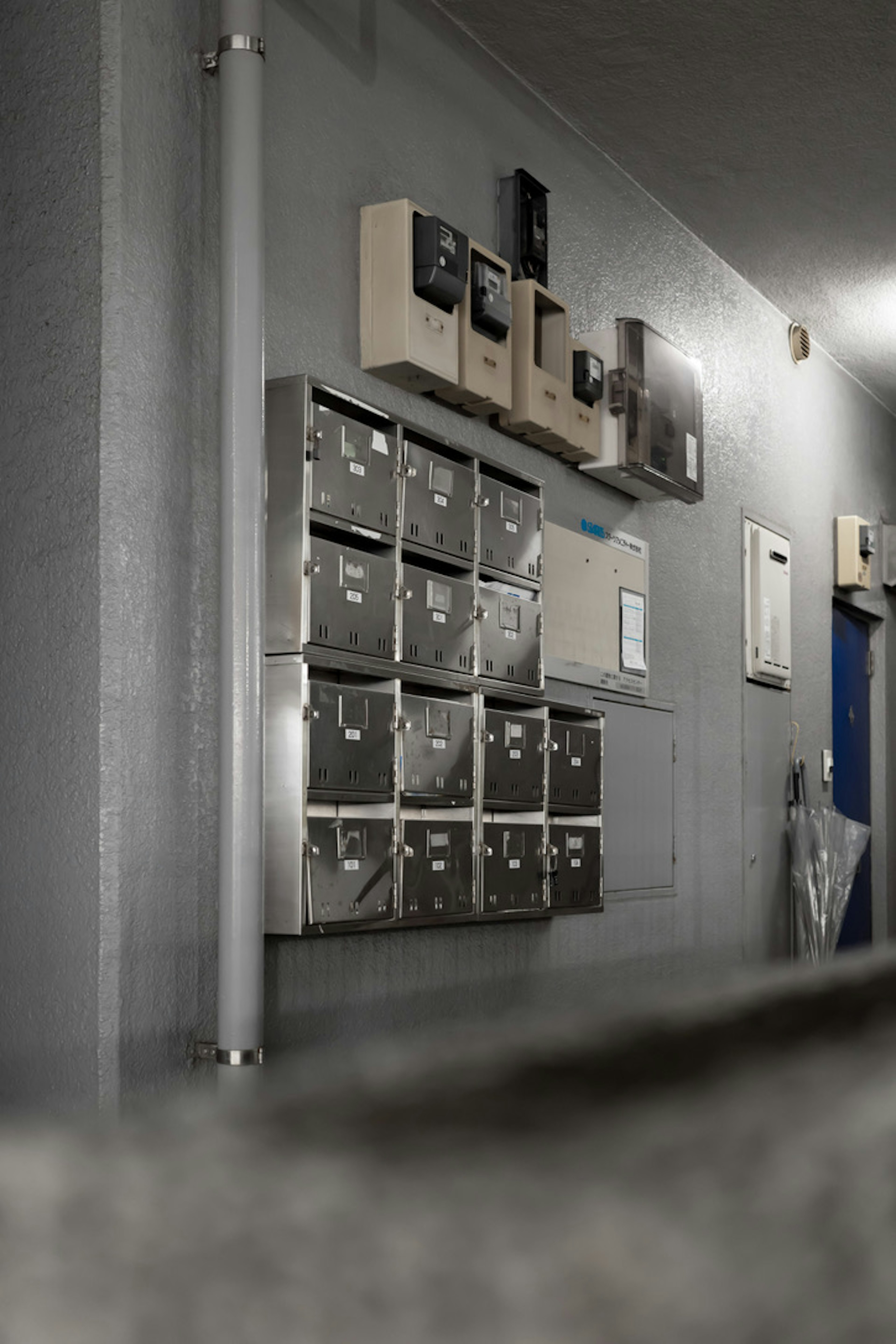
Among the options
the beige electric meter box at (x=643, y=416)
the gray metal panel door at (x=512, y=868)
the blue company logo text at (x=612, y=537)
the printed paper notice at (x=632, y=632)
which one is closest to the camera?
the gray metal panel door at (x=512, y=868)

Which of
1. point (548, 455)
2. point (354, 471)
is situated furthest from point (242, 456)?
point (548, 455)

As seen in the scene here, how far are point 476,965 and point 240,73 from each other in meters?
2.21

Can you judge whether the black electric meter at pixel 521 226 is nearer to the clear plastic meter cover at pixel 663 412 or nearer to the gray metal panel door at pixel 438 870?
the clear plastic meter cover at pixel 663 412

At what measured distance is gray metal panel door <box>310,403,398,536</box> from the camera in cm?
290

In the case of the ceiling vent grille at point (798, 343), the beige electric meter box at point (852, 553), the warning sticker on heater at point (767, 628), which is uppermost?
the ceiling vent grille at point (798, 343)

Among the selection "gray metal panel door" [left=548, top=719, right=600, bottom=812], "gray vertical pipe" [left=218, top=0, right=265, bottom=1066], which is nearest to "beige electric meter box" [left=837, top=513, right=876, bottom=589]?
"gray metal panel door" [left=548, top=719, right=600, bottom=812]

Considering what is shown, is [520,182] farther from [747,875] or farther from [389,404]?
[747,875]

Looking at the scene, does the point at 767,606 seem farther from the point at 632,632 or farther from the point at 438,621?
the point at 438,621

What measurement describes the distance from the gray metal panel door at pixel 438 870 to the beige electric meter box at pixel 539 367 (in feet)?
3.81

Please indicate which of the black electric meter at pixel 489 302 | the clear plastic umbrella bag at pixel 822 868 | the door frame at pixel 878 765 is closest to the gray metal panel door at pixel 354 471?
the black electric meter at pixel 489 302

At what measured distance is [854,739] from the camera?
6543mm

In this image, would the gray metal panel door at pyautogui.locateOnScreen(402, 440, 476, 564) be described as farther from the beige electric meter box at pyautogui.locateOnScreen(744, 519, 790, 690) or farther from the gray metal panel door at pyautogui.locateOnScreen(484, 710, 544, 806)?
the beige electric meter box at pyautogui.locateOnScreen(744, 519, 790, 690)

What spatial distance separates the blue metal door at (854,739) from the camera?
6301 millimetres

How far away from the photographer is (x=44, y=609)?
2.57 metres
